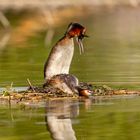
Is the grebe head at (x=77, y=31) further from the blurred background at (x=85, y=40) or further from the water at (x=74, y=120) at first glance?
the blurred background at (x=85, y=40)

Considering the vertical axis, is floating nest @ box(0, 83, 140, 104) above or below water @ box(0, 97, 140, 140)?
Answer: above

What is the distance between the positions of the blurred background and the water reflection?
7.97 feet

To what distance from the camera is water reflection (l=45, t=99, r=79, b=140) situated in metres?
11.0

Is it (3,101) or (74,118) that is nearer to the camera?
(74,118)

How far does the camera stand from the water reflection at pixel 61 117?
11.0 m

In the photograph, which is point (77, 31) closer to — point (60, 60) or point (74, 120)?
point (60, 60)

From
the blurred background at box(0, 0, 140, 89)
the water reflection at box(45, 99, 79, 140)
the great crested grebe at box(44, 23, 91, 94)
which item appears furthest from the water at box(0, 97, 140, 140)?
the blurred background at box(0, 0, 140, 89)

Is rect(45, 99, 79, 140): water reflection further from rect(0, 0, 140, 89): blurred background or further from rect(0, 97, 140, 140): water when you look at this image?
rect(0, 0, 140, 89): blurred background

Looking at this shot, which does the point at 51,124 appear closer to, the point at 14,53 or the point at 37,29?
the point at 14,53

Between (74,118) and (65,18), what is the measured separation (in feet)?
114

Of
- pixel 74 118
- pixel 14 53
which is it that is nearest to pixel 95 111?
pixel 74 118

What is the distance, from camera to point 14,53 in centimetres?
2586

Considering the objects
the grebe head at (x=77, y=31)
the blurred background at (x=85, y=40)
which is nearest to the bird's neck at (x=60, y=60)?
the grebe head at (x=77, y=31)

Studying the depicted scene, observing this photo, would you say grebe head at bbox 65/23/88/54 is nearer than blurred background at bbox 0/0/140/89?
Yes
